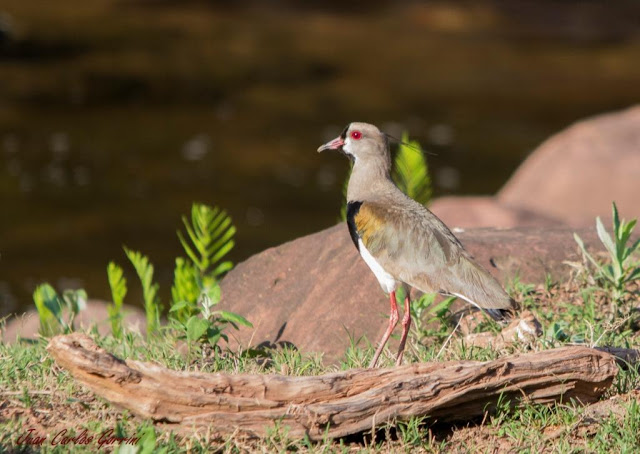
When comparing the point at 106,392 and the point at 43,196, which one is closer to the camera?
the point at 106,392

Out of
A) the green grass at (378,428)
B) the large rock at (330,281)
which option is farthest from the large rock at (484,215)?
the green grass at (378,428)

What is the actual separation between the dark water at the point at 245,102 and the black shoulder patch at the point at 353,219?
6.43 meters

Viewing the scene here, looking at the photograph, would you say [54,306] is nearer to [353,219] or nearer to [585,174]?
[353,219]

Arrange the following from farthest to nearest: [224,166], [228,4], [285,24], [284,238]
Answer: [228,4] < [285,24] < [224,166] < [284,238]

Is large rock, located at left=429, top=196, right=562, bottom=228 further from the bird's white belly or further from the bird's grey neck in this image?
the bird's white belly

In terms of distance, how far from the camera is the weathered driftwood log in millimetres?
3639

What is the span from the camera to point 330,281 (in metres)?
5.43

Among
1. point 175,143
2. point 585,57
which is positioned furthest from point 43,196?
point 585,57

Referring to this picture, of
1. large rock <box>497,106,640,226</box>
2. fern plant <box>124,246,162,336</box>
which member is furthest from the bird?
large rock <box>497,106,640,226</box>

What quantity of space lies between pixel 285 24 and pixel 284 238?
33.6 feet

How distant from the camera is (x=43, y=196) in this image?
13.2 m

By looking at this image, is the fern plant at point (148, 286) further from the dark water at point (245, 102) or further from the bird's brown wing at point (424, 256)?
the dark water at point (245, 102)

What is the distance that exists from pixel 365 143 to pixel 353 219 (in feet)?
1.44

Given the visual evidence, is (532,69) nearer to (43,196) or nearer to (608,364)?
(43,196)
